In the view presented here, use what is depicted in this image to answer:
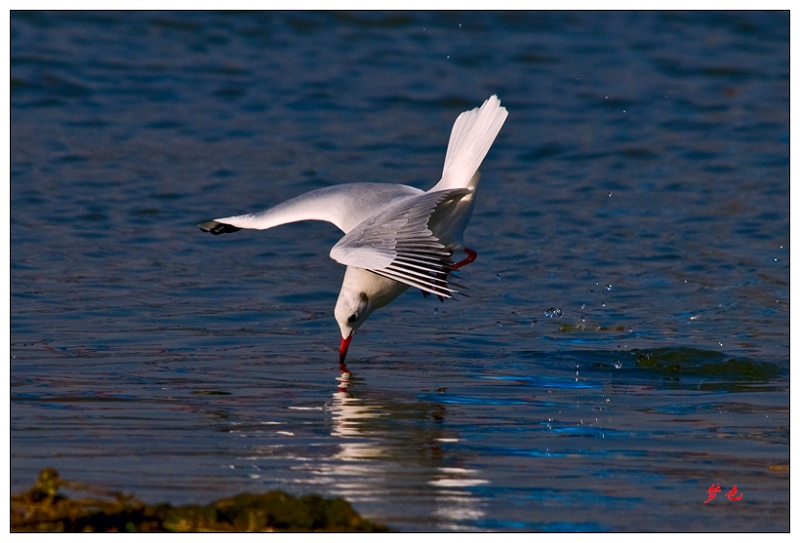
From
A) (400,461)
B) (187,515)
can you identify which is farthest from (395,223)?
(187,515)

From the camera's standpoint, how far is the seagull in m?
5.69

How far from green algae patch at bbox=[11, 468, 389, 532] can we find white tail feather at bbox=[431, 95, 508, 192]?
2986 millimetres

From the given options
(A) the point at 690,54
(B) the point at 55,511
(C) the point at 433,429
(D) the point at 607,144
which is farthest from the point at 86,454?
(A) the point at 690,54

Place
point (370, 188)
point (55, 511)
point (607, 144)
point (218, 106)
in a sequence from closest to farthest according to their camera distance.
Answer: point (55, 511) → point (370, 188) → point (607, 144) → point (218, 106)

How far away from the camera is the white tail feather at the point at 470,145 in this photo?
6.57 metres

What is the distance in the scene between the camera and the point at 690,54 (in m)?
15.1

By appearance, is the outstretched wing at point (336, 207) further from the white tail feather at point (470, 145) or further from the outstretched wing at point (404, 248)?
the outstretched wing at point (404, 248)

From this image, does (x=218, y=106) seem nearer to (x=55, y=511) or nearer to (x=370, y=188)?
(x=370, y=188)

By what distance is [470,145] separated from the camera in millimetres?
6617

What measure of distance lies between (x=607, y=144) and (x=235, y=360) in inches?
255

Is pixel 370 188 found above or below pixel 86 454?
above

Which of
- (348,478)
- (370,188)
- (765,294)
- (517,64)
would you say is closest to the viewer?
(348,478)

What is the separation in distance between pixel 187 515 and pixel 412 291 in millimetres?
4401
